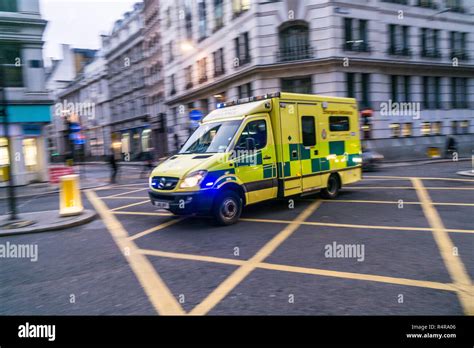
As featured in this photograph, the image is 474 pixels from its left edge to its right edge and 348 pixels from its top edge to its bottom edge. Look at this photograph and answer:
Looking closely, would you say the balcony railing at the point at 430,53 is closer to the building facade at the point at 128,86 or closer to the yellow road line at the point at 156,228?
the yellow road line at the point at 156,228

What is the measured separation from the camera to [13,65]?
20078 millimetres

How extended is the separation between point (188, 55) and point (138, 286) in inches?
1245

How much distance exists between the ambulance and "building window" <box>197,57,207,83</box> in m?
21.8

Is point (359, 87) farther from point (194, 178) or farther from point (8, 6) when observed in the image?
point (8, 6)

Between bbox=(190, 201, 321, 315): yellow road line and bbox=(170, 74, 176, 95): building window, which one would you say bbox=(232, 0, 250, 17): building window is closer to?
bbox=(170, 74, 176, 95): building window

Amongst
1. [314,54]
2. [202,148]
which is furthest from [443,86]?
[202,148]

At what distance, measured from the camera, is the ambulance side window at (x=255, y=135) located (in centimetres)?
825

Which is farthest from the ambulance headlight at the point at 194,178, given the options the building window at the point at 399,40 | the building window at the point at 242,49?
the building window at the point at 399,40

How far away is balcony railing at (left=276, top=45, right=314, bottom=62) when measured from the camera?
23.9 m

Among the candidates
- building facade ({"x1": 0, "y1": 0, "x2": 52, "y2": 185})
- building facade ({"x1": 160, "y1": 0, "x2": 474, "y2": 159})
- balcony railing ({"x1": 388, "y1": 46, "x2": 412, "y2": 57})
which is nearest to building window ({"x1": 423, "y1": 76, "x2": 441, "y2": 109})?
building facade ({"x1": 160, "y1": 0, "x2": 474, "y2": 159})

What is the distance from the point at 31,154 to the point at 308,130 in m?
17.7
